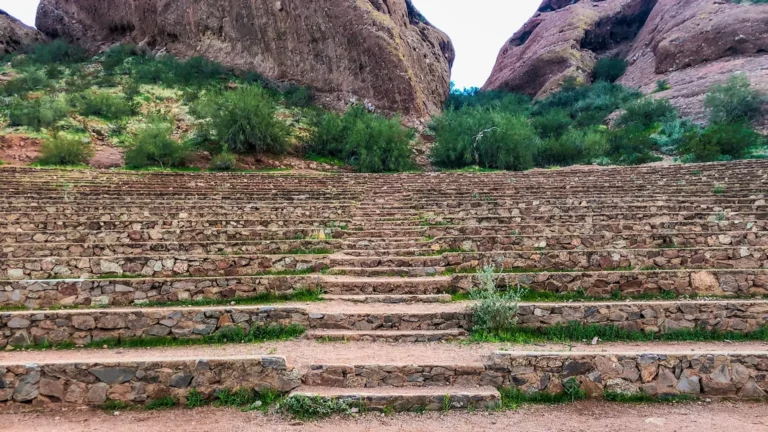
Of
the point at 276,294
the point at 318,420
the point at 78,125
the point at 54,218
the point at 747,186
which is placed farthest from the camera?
the point at 78,125

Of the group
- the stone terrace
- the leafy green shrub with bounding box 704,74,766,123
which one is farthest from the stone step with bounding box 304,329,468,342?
the leafy green shrub with bounding box 704,74,766,123

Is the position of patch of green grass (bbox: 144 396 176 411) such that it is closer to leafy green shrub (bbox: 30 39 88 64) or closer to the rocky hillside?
the rocky hillside

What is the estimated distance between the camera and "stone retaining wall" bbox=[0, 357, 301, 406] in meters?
4.46

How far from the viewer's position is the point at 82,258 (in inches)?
278

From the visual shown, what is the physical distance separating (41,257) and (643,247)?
31.6ft

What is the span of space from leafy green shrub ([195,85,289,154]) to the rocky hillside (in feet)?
81.5

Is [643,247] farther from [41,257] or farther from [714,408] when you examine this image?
[41,257]

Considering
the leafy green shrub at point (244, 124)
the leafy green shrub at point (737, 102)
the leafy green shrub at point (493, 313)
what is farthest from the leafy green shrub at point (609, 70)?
the leafy green shrub at point (493, 313)

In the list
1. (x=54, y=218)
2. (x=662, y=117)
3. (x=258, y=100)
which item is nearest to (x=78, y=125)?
(x=258, y=100)

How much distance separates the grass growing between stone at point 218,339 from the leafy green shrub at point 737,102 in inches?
1104

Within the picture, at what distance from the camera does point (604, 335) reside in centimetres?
557

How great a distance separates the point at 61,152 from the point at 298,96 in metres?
15.1

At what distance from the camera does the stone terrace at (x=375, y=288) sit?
4516 millimetres

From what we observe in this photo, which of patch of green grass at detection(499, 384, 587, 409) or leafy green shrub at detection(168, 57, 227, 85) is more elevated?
leafy green shrub at detection(168, 57, 227, 85)
